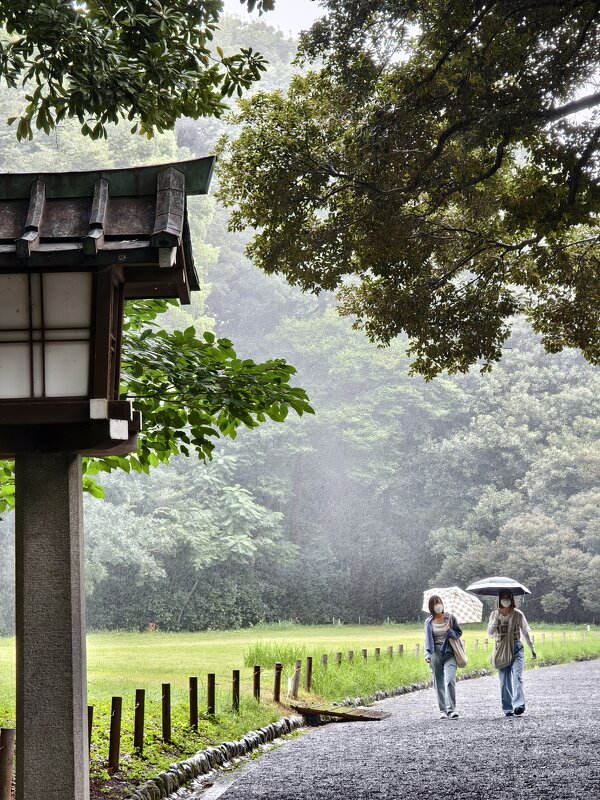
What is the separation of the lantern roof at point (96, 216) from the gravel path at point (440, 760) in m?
3.50

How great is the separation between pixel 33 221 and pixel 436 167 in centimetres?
521

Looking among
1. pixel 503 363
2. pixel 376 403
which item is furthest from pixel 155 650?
pixel 503 363

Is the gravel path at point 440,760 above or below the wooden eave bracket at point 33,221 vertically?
below

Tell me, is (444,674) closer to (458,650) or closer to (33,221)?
(458,650)

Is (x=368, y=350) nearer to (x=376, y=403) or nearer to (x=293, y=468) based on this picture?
(x=376, y=403)

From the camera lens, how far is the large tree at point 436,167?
760 cm

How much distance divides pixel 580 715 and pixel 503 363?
73.7 ft

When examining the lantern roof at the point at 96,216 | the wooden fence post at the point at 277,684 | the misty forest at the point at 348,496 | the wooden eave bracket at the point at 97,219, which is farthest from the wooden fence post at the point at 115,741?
the misty forest at the point at 348,496

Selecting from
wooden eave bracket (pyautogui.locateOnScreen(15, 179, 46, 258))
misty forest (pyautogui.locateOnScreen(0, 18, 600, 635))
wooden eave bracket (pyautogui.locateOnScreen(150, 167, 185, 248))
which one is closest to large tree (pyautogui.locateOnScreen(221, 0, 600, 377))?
wooden eave bracket (pyautogui.locateOnScreen(150, 167, 185, 248))

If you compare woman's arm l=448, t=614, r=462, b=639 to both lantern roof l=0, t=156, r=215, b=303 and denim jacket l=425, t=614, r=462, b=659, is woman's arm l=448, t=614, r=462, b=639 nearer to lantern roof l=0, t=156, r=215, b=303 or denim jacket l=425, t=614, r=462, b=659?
denim jacket l=425, t=614, r=462, b=659

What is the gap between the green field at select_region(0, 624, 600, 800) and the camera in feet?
22.1

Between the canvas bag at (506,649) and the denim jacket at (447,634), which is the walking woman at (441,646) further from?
the canvas bag at (506,649)

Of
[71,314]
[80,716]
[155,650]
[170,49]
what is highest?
[170,49]

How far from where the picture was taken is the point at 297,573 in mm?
Result: 29828
